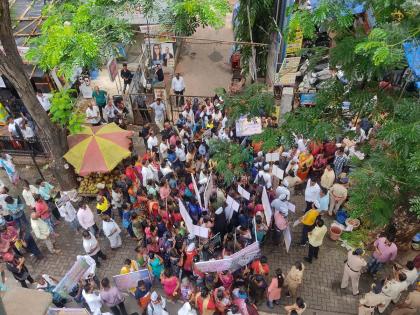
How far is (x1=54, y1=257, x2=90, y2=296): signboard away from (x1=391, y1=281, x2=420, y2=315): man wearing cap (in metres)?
6.22

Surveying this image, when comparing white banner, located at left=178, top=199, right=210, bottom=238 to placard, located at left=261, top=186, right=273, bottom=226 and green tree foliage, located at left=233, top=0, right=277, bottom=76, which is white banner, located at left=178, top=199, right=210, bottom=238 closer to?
placard, located at left=261, top=186, right=273, bottom=226

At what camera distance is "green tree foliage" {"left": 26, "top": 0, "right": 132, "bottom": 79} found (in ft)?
26.8

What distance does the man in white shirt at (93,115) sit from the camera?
12.8m

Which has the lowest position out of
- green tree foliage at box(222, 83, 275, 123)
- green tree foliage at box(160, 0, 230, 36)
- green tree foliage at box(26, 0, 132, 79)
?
green tree foliage at box(222, 83, 275, 123)

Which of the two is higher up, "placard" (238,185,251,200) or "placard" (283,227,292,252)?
"placard" (238,185,251,200)

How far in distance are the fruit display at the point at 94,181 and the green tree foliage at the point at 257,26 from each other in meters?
6.58

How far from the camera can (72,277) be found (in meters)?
7.75

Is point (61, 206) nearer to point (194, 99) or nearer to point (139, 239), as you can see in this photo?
point (139, 239)

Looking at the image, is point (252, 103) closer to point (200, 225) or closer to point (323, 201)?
point (200, 225)

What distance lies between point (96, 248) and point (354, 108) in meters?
6.28

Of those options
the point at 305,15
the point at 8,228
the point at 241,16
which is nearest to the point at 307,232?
the point at 305,15

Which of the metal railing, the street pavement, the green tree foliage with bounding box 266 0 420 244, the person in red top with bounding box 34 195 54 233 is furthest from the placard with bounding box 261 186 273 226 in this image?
the metal railing

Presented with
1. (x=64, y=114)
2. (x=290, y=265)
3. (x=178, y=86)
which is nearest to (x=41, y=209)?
(x=64, y=114)

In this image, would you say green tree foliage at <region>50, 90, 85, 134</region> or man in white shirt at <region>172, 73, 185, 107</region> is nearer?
green tree foliage at <region>50, 90, 85, 134</region>
